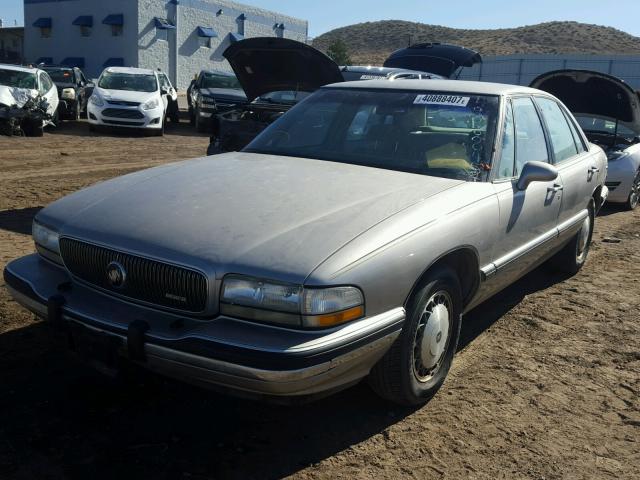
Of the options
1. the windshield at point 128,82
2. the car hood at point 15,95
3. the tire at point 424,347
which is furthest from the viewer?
the windshield at point 128,82

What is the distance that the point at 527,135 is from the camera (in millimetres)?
4336

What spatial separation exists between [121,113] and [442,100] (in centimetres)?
1225

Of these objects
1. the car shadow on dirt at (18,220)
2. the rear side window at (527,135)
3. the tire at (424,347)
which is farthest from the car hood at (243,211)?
the car shadow on dirt at (18,220)

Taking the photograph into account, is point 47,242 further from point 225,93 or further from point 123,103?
point 225,93

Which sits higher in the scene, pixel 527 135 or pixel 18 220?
pixel 527 135

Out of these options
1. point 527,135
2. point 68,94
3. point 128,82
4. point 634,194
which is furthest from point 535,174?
point 68,94

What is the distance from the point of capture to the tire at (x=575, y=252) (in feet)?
18.5

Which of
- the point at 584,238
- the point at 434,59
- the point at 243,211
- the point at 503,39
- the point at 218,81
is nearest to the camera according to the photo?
the point at 243,211

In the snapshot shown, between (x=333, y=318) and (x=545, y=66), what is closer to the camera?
(x=333, y=318)

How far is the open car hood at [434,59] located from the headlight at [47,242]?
12.8m

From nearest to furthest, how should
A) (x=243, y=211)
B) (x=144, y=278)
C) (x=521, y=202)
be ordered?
(x=144, y=278), (x=243, y=211), (x=521, y=202)

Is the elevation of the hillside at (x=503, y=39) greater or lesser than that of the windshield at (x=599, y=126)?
greater

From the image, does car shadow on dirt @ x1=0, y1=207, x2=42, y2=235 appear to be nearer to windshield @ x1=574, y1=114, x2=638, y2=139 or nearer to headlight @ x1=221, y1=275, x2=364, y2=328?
headlight @ x1=221, y1=275, x2=364, y2=328

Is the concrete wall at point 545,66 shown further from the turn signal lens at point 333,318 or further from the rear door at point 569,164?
the turn signal lens at point 333,318
